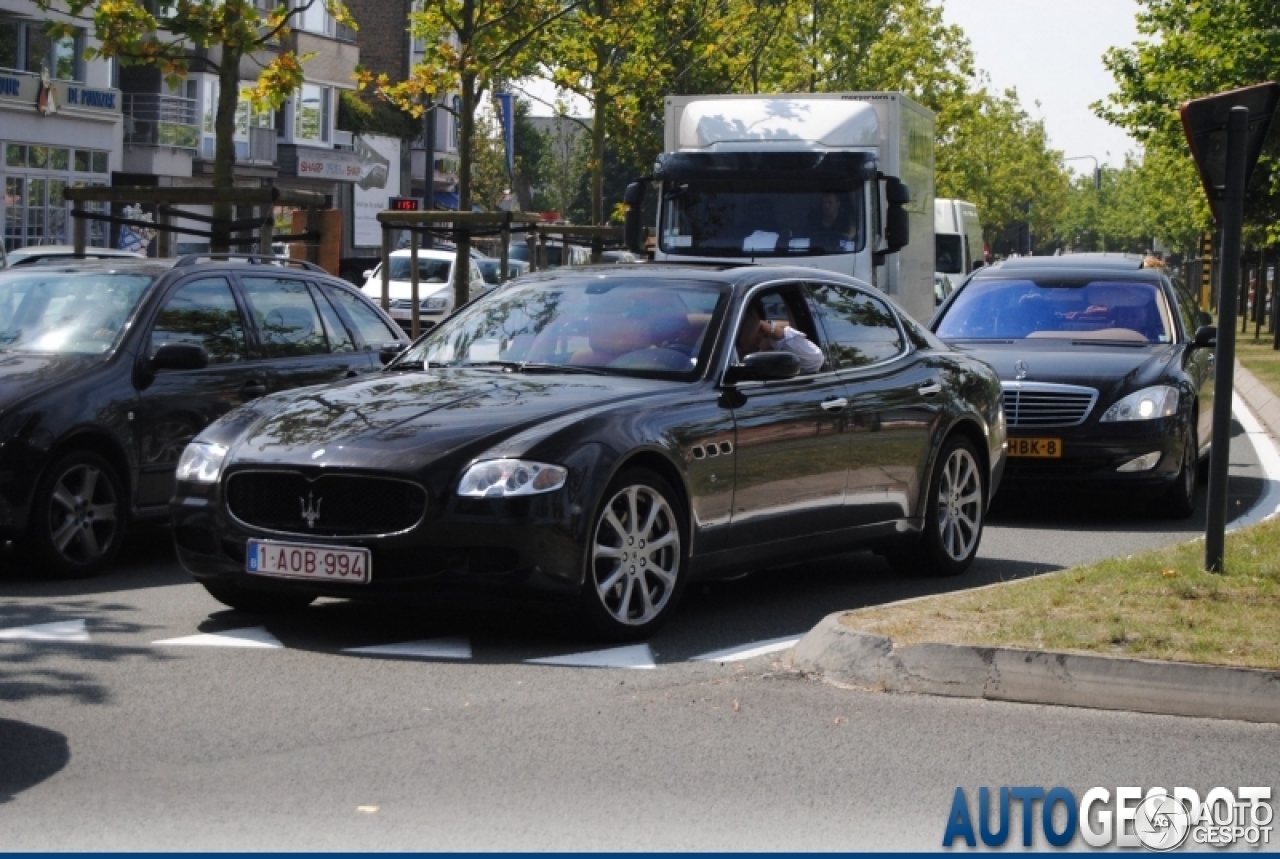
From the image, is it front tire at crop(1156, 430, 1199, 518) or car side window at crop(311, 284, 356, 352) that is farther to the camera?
front tire at crop(1156, 430, 1199, 518)

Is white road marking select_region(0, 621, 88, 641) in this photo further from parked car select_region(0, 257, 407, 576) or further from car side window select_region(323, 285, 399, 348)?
car side window select_region(323, 285, 399, 348)

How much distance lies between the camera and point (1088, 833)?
5.65m

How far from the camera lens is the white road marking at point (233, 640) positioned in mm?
8359

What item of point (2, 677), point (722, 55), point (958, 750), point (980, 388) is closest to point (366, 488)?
point (2, 677)

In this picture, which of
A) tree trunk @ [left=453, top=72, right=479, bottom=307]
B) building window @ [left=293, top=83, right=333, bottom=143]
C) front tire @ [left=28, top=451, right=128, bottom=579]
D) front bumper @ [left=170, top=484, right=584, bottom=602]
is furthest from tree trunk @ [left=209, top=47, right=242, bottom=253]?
building window @ [left=293, top=83, right=333, bottom=143]

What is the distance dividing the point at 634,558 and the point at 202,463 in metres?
1.83

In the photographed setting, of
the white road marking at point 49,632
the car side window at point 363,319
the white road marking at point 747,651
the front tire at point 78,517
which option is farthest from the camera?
the car side window at point 363,319

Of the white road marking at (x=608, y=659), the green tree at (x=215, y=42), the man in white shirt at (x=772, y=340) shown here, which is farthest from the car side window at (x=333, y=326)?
the green tree at (x=215, y=42)

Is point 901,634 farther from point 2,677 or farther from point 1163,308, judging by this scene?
point 1163,308

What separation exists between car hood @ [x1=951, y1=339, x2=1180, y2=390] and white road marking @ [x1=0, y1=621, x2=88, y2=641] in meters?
6.70

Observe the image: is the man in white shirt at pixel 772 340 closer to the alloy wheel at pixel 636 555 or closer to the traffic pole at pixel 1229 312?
the alloy wheel at pixel 636 555

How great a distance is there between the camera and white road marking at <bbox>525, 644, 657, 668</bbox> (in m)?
8.05

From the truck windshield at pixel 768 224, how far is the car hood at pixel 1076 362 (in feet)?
16.6

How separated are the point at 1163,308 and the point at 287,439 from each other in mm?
8535
